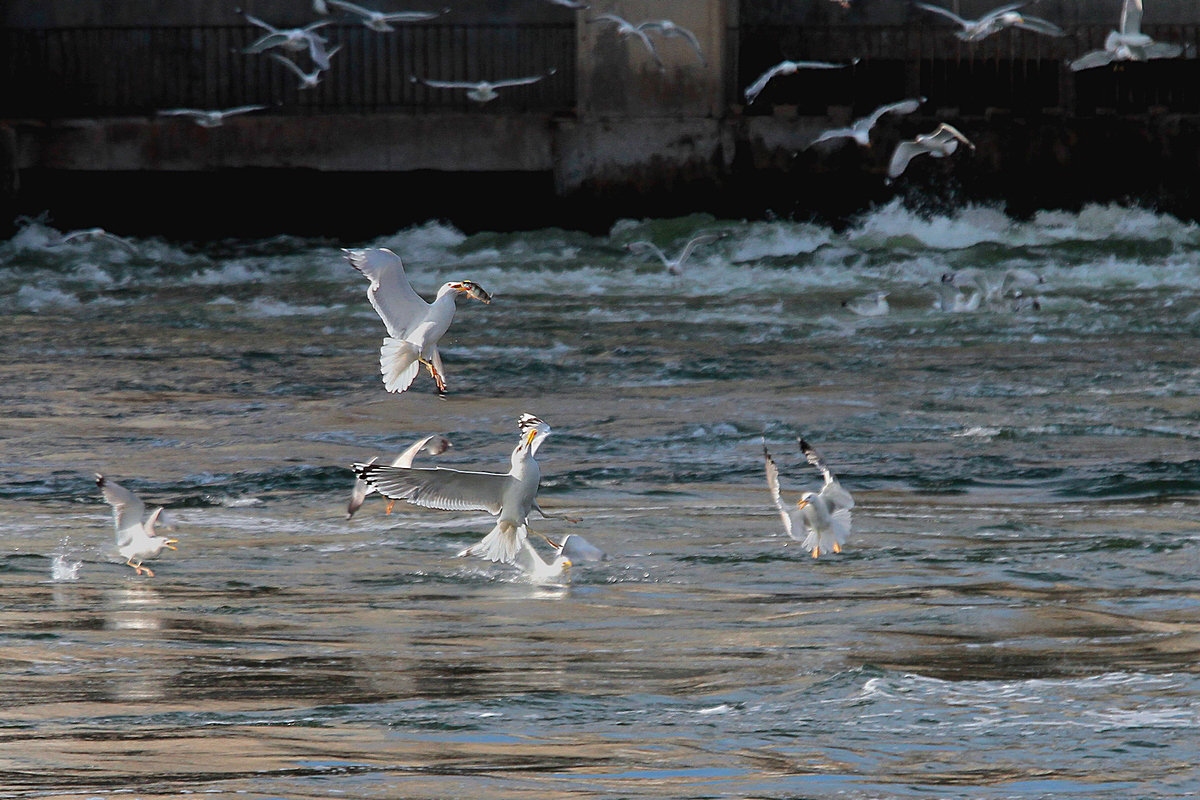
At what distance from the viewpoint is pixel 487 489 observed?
28.2 ft

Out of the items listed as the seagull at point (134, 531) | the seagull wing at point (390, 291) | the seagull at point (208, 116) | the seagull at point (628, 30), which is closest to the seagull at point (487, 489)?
the seagull at point (134, 531)

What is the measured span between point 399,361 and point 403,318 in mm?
258

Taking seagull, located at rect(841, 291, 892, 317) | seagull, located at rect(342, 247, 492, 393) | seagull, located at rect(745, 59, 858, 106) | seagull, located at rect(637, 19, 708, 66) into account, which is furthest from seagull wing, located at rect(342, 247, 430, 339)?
seagull, located at rect(637, 19, 708, 66)

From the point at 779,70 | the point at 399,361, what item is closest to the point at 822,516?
the point at 399,361

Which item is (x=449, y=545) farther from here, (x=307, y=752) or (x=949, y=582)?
(x=307, y=752)

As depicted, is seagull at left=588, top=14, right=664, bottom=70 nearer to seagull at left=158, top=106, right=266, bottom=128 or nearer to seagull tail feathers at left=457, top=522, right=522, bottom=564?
seagull at left=158, top=106, right=266, bottom=128

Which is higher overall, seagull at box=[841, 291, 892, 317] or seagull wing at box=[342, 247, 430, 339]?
seagull wing at box=[342, 247, 430, 339]

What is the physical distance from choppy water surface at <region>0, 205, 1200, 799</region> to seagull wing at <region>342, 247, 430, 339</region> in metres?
1.03

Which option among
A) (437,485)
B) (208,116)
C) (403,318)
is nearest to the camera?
(437,485)

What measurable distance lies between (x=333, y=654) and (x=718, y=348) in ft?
35.0

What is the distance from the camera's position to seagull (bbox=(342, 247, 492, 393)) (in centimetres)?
1009

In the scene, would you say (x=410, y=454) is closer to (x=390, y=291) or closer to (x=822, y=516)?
(x=390, y=291)

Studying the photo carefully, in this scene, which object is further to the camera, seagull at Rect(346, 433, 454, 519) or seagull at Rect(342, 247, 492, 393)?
seagull at Rect(342, 247, 492, 393)

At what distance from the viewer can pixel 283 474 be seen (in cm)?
1132
